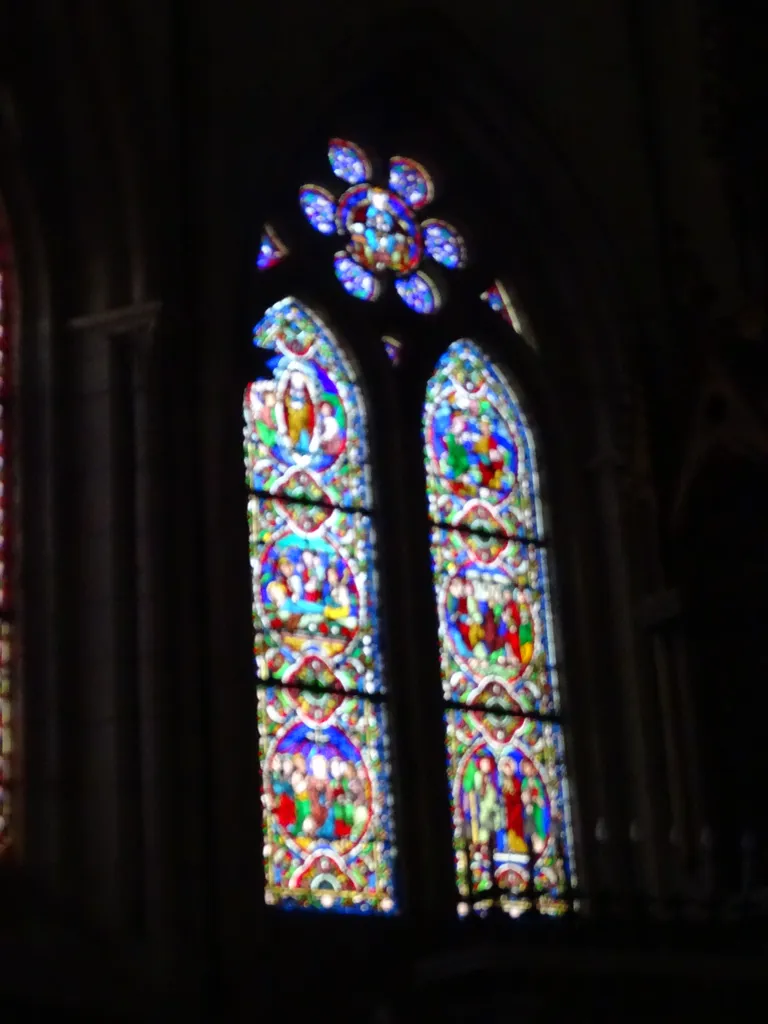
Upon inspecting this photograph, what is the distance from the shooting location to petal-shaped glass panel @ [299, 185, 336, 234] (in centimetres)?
1209

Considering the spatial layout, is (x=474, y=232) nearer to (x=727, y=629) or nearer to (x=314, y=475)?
(x=314, y=475)

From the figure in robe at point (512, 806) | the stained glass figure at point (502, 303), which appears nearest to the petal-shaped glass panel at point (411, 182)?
the stained glass figure at point (502, 303)

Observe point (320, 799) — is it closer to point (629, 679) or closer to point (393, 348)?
point (629, 679)

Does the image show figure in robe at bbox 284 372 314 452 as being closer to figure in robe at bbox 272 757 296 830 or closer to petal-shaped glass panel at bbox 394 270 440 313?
petal-shaped glass panel at bbox 394 270 440 313

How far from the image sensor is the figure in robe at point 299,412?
1152 centimetres

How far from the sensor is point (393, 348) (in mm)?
12117

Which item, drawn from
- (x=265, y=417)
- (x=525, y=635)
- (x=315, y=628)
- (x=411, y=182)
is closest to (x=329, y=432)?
(x=265, y=417)

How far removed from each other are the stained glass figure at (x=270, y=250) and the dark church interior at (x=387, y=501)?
0.01 meters

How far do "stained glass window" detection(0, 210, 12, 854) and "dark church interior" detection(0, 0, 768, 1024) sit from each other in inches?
0.8

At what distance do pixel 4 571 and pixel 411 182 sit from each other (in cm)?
333

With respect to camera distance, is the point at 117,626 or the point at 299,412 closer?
the point at 117,626

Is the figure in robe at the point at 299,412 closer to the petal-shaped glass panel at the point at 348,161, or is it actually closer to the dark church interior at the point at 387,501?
the dark church interior at the point at 387,501

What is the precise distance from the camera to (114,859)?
9.91 metres

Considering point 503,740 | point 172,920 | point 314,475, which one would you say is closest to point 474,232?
point 314,475
